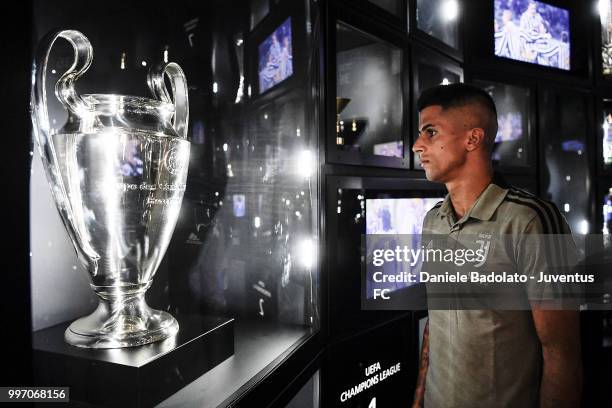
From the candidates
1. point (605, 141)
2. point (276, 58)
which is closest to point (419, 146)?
point (276, 58)

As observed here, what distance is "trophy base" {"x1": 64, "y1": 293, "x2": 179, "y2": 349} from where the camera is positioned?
0.63m

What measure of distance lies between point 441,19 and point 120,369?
1703 mm

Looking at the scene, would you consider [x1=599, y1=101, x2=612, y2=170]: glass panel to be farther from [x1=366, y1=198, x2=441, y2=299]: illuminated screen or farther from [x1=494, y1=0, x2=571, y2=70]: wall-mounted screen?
[x1=366, y1=198, x2=441, y2=299]: illuminated screen

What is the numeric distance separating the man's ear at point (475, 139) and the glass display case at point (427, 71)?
20 cm

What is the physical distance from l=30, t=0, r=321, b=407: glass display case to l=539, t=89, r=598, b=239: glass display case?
4.89 ft

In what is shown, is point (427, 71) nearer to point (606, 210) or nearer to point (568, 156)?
point (568, 156)

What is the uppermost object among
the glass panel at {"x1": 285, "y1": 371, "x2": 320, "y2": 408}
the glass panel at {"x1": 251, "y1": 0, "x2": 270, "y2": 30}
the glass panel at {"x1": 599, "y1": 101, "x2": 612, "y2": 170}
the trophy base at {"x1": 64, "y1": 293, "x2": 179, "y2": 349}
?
the glass panel at {"x1": 251, "y1": 0, "x2": 270, "y2": 30}

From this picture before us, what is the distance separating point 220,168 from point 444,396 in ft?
3.35

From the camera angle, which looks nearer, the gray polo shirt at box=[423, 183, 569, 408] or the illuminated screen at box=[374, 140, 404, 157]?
the gray polo shirt at box=[423, 183, 569, 408]

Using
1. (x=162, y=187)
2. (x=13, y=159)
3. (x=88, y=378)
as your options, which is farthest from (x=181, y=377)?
(x=13, y=159)

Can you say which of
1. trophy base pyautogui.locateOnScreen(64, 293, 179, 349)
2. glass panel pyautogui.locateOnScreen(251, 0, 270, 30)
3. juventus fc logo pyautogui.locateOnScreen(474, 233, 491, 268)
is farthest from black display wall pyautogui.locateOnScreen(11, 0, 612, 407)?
juventus fc logo pyautogui.locateOnScreen(474, 233, 491, 268)

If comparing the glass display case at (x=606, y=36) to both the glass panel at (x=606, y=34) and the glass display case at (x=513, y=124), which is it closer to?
the glass panel at (x=606, y=34)

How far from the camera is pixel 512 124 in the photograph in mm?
2012

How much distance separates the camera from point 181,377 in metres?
0.64
